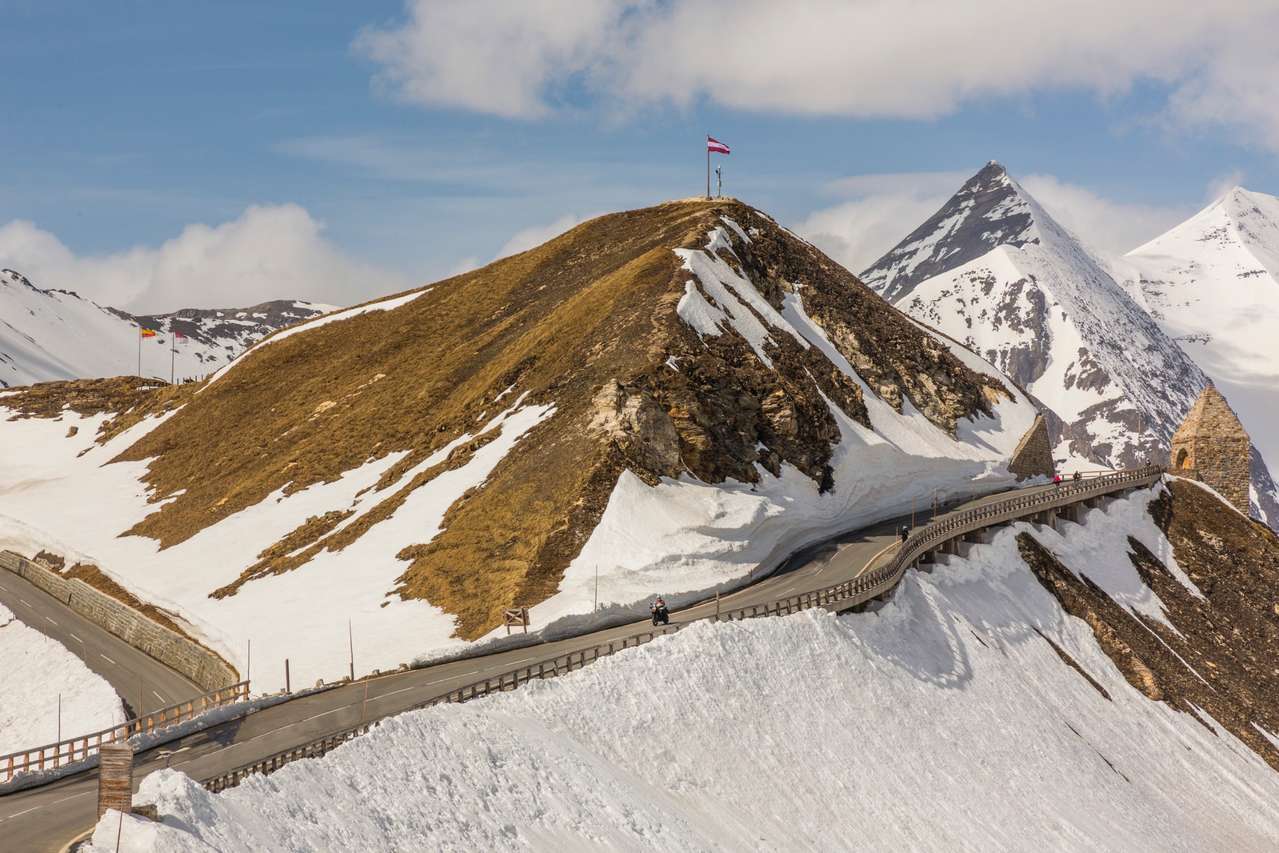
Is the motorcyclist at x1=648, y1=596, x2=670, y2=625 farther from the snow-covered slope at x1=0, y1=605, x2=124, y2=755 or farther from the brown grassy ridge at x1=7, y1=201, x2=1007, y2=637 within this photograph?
the snow-covered slope at x1=0, y1=605, x2=124, y2=755

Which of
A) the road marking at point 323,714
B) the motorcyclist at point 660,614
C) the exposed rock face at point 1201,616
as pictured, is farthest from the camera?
the exposed rock face at point 1201,616

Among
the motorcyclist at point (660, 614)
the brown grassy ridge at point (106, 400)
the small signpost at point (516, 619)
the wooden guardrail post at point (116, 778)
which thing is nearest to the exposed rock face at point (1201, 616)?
the motorcyclist at point (660, 614)

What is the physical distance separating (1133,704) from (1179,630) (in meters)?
16.1

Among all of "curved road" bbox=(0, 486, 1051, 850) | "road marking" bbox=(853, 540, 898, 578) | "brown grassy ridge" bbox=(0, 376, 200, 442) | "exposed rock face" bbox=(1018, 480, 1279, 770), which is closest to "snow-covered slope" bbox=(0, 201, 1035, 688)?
"curved road" bbox=(0, 486, 1051, 850)

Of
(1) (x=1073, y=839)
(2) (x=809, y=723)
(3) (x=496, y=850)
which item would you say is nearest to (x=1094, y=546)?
(1) (x=1073, y=839)

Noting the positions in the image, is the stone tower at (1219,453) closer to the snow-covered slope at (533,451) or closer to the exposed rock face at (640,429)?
the snow-covered slope at (533,451)

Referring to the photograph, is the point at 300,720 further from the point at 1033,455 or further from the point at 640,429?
the point at 1033,455

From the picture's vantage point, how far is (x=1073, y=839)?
53219 mm

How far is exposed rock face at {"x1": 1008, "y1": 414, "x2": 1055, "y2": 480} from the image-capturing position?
101m

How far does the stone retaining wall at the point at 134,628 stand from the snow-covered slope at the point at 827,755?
22.9 meters

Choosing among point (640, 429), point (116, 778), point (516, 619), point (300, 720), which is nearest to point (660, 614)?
point (516, 619)

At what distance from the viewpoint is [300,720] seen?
40156 mm

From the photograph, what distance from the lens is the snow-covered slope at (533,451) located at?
197ft

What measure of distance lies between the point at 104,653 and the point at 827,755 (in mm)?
40128
